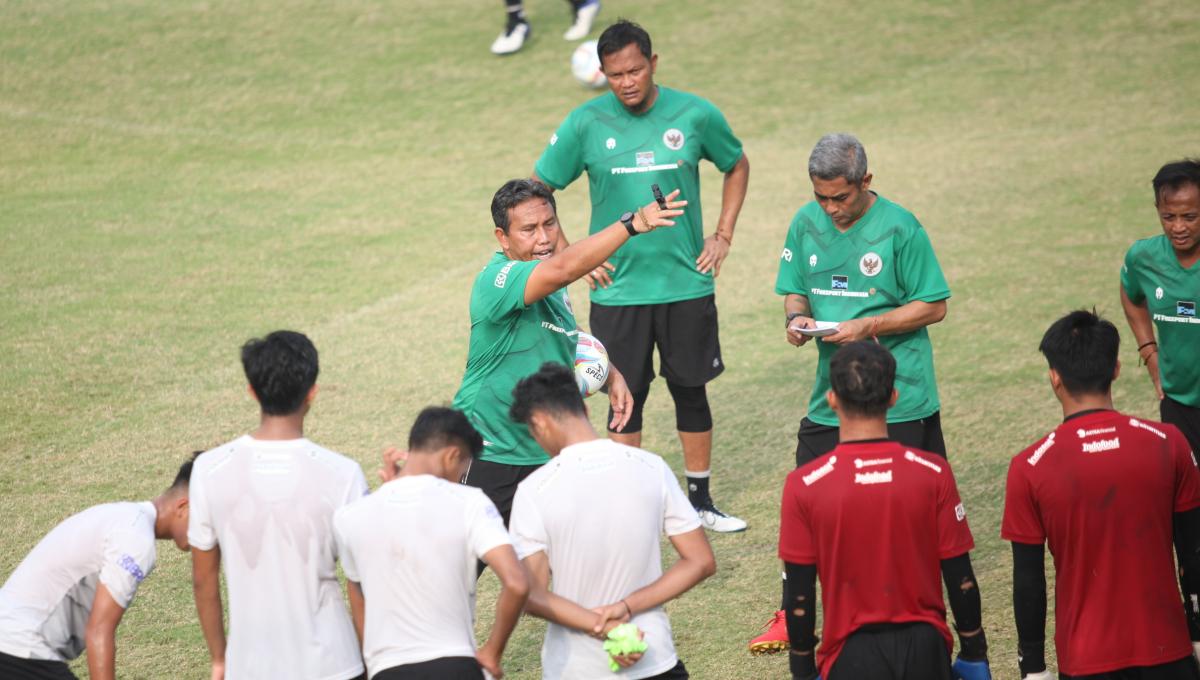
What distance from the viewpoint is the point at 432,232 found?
14.5 meters

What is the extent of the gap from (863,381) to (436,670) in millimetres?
1730

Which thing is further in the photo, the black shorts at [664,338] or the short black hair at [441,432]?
the black shorts at [664,338]

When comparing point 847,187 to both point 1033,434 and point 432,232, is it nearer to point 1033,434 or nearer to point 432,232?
point 1033,434

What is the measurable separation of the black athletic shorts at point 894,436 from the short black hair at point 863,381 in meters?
1.67

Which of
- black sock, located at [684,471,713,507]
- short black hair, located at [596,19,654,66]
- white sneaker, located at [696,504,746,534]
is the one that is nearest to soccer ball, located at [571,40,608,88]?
short black hair, located at [596,19,654,66]

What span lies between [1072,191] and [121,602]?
12715 millimetres

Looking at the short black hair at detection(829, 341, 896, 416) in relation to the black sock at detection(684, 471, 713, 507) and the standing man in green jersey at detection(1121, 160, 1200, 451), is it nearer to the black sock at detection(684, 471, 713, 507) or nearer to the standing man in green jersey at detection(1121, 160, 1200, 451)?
the standing man in green jersey at detection(1121, 160, 1200, 451)

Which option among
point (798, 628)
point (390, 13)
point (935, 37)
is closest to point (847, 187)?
point (798, 628)

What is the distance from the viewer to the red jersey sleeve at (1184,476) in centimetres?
469

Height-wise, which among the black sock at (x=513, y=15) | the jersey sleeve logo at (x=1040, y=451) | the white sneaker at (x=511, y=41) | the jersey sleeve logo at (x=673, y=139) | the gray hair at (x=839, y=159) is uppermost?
the black sock at (x=513, y=15)

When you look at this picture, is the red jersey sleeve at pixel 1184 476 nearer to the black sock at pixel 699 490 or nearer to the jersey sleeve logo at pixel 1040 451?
the jersey sleeve logo at pixel 1040 451

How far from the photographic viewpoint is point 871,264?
6246mm

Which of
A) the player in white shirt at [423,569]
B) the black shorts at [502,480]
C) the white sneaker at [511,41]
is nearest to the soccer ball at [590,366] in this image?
the black shorts at [502,480]

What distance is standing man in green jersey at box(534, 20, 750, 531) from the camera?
8.03m
